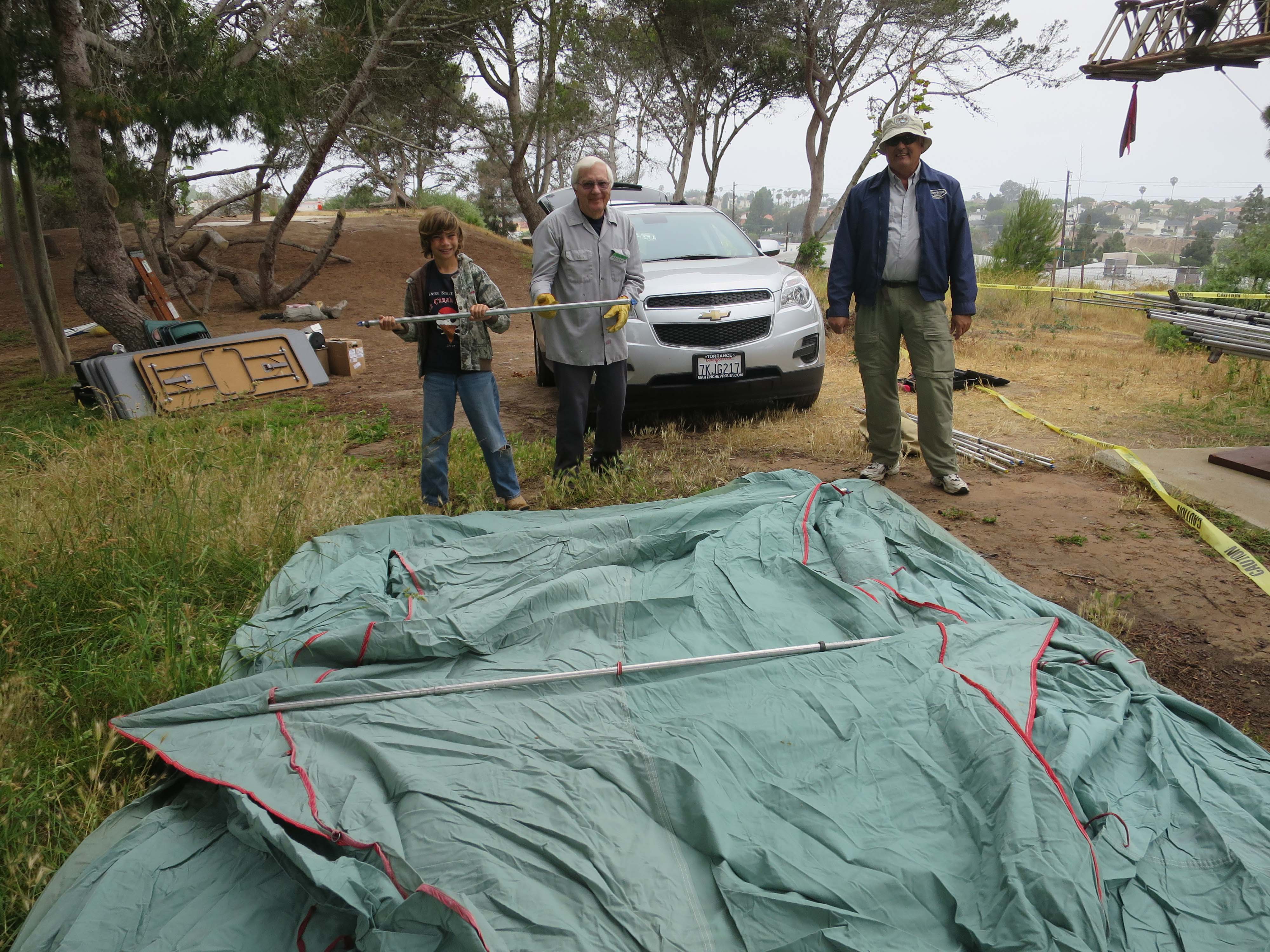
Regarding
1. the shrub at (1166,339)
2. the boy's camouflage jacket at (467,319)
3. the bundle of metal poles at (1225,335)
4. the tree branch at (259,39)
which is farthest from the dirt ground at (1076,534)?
the tree branch at (259,39)

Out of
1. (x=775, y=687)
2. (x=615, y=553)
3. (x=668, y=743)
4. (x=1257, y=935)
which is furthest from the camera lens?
(x=615, y=553)

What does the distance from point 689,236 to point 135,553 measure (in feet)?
17.4

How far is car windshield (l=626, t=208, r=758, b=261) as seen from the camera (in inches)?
283

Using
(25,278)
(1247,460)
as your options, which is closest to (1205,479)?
(1247,460)

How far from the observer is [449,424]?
14.9 feet

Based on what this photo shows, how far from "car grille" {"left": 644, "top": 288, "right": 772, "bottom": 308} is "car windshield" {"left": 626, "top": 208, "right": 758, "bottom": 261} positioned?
2.95 feet

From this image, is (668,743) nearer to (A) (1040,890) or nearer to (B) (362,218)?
(A) (1040,890)

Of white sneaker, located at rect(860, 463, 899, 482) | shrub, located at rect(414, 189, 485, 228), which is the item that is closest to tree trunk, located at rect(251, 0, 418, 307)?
white sneaker, located at rect(860, 463, 899, 482)

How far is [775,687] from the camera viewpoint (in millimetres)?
2562

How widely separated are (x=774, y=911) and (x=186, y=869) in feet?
4.58

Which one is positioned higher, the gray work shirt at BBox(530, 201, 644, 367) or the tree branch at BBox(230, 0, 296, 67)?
the tree branch at BBox(230, 0, 296, 67)

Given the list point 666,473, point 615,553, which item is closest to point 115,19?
point 666,473

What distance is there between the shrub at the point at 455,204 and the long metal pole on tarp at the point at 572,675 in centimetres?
2691

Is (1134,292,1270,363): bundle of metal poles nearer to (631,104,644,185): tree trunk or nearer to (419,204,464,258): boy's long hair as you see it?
(419,204,464,258): boy's long hair
